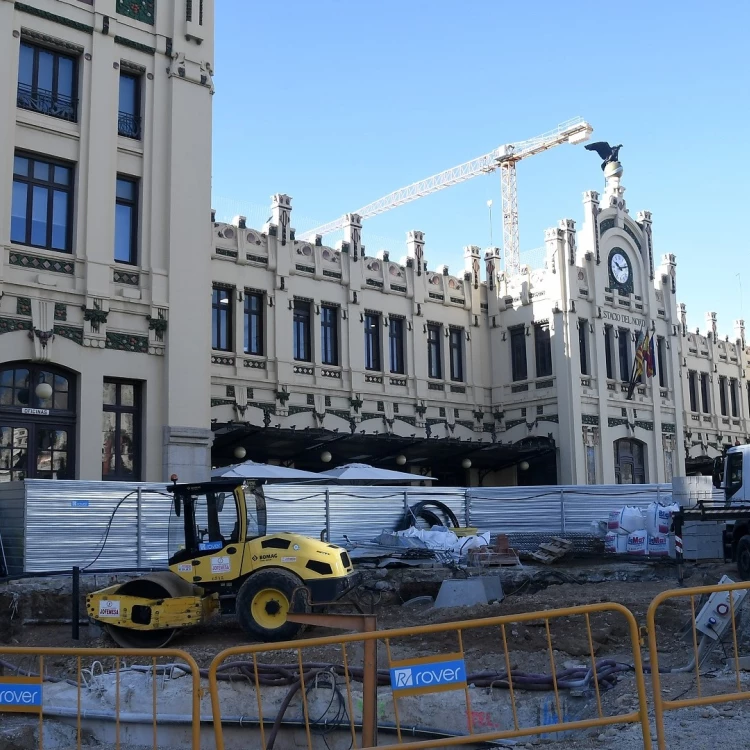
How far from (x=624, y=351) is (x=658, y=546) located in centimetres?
1301

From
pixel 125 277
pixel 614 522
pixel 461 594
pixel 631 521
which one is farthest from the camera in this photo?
pixel 614 522

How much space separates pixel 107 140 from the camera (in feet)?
73.7

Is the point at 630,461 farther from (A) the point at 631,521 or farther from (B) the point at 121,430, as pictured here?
(B) the point at 121,430

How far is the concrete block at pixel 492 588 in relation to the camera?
18.4 metres

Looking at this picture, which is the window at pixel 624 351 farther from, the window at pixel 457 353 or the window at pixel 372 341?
the window at pixel 372 341

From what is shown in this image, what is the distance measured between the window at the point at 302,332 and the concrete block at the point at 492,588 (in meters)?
13.7

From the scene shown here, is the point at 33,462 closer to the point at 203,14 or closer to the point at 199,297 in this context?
the point at 199,297

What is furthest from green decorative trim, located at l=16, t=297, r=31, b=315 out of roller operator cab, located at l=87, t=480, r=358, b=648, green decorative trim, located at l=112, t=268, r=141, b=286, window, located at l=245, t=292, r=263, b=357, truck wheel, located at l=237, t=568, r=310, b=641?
truck wheel, located at l=237, t=568, r=310, b=641

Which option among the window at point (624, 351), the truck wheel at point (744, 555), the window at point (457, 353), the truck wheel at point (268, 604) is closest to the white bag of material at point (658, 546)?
the truck wheel at point (744, 555)

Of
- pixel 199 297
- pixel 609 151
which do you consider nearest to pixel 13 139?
pixel 199 297

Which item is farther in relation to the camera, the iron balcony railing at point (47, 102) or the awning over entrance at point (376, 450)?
the awning over entrance at point (376, 450)

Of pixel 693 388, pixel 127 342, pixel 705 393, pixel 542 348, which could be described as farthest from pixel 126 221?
pixel 705 393

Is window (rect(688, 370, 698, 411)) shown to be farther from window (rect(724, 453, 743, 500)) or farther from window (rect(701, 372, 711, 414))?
window (rect(724, 453, 743, 500))

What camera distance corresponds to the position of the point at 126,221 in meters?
23.1
